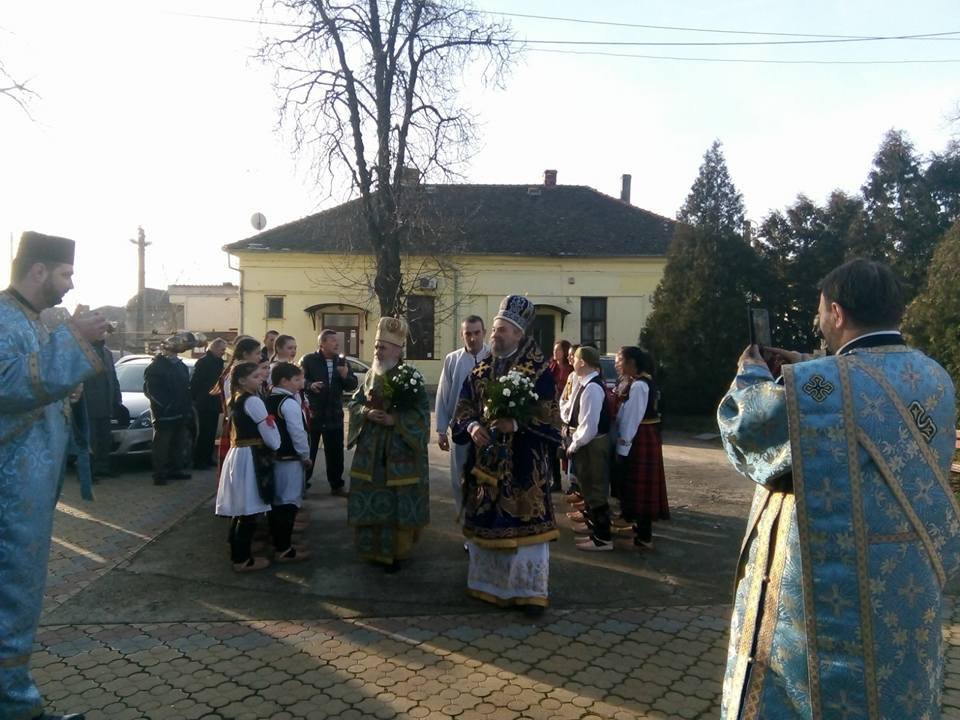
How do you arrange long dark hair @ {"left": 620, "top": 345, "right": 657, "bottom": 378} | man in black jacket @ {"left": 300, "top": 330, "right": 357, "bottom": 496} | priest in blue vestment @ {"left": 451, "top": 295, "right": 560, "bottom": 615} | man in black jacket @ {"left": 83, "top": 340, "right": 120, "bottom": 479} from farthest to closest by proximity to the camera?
1. man in black jacket @ {"left": 83, "top": 340, "right": 120, "bottom": 479}
2. man in black jacket @ {"left": 300, "top": 330, "right": 357, "bottom": 496}
3. long dark hair @ {"left": 620, "top": 345, "right": 657, "bottom": 378}
4. priest in blue vestment @ {"left": 451, "top": 295, "right": 560, "bottom": 615}

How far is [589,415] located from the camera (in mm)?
6457

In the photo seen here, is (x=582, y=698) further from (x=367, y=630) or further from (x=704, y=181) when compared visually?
(x=704, y=181)

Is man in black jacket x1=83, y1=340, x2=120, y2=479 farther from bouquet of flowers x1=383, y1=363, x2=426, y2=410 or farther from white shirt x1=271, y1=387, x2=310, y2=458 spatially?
bouquet of flowers x1=383, y1=363, x2=426, y2=410

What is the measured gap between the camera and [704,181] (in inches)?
671

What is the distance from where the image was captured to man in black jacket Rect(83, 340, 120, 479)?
9.33m

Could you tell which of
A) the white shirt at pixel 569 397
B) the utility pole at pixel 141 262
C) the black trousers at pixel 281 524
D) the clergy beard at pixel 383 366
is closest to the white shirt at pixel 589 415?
the white shirt at pixel 569 397

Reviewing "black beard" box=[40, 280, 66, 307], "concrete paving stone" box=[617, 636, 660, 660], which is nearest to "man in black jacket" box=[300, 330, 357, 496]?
"concrete paving stone" box=[617, 636, 660, 660]

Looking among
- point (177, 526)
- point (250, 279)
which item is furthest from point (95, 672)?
point (250, 279)

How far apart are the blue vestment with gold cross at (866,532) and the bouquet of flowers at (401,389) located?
3.86 metres

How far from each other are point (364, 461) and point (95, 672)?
92.2 inches

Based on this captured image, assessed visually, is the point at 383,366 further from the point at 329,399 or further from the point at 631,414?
the point at 329,399

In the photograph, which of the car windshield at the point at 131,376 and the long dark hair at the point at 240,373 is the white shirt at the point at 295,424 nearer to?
the long dark hair at the point at 240,373

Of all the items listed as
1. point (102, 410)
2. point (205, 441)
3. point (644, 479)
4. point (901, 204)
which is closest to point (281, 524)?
point (644, 479)

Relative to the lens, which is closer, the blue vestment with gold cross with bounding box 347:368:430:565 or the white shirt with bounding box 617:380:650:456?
the blue vestment with gold cross with bounding box 347:368:430:565
